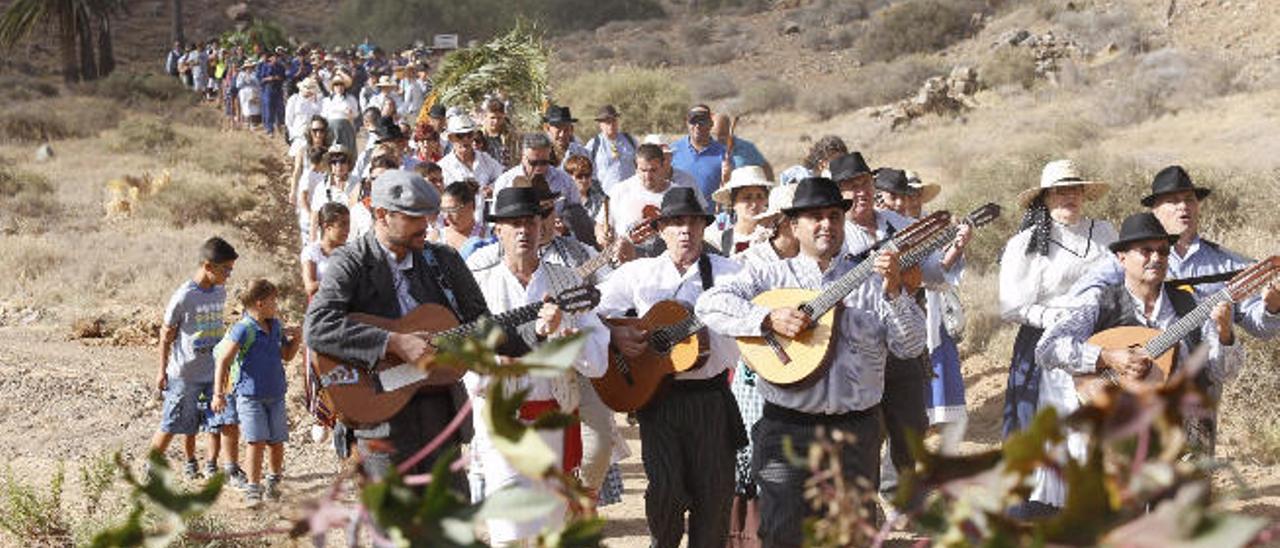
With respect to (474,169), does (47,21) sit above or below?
above

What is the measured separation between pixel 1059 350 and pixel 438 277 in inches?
91.5

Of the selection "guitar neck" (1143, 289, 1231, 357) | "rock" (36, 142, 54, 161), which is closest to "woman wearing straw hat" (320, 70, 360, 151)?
"rock" (36, 142, 54, 161)

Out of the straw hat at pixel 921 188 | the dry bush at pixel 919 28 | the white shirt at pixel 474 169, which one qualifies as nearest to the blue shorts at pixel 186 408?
the white shirt at pixel 474 169

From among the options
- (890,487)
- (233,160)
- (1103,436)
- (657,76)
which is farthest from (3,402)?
(657,76)

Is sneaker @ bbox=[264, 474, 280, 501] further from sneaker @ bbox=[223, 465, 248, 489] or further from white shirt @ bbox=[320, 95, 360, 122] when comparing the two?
white shirt @ bbox=[320, 95, 360, 122]

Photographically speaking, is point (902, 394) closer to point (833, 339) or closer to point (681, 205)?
point (681, 205)

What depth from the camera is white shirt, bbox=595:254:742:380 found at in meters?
6.83

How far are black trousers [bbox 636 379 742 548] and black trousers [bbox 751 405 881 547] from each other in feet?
0.88

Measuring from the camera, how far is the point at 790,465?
642 cm

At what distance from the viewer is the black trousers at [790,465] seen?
20.7ft

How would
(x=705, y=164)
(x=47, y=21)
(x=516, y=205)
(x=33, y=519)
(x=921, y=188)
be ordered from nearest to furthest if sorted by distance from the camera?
(x=516, y=205) < (x=33, y=519) < (x=921, y=188) < (x=705, y=164) < (x=47, y=21)

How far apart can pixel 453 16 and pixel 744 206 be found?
57823 millimetres

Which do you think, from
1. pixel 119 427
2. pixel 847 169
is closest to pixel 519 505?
pixel 847 169

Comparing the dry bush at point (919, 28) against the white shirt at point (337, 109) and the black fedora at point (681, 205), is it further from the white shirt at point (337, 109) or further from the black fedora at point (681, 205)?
the black fedora at point (681, 205)
